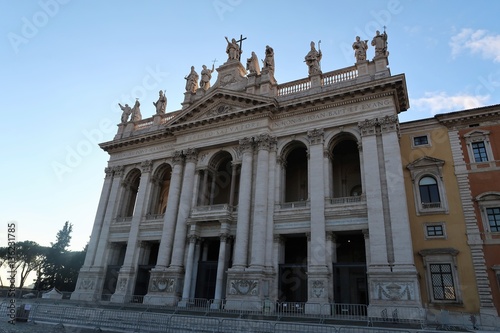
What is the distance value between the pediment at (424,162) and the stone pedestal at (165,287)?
60.5 feet

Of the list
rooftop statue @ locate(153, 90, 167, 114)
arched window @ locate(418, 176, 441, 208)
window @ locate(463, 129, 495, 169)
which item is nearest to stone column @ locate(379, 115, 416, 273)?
arched window @ locate(418, 176, 441, 208)

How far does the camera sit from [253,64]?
30.2m

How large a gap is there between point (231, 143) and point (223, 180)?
4.35 metres

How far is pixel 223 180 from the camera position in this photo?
31.1 meters

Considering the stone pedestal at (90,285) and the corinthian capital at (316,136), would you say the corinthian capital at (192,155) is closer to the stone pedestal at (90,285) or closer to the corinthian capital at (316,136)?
the corinthian capital at (316,136)

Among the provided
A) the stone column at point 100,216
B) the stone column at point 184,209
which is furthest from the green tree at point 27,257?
the stone column at point 184,209

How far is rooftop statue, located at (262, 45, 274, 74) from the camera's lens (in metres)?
29.5

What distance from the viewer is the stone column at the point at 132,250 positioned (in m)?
27.7

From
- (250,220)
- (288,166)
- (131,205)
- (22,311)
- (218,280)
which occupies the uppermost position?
(288,166)

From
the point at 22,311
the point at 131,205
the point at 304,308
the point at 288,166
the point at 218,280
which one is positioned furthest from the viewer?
the point at 131,205

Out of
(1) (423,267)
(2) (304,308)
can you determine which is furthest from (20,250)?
(1) (423,267)

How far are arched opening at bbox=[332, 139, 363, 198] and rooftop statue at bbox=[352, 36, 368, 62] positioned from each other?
6107mm

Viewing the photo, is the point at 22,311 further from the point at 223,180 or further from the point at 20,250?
the point at 20,250

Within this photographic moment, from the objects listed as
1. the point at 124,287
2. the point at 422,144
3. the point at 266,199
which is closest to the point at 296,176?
the point at 266,199
